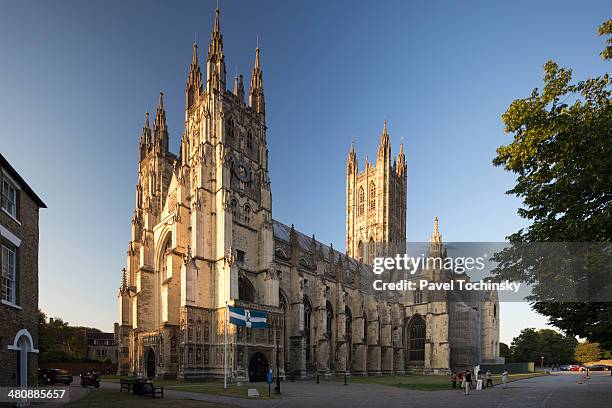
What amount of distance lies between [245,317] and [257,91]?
100 feet

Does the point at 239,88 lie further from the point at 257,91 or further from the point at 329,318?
the point at 329,318

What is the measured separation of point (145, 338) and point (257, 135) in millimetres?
25152

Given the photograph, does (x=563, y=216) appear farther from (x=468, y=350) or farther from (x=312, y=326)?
(x=468, y=350)

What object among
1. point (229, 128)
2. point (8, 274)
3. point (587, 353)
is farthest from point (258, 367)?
point (587, 353)

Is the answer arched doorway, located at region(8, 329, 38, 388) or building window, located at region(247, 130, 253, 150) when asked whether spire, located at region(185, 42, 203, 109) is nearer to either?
building window, located at region(247, 130, 253, 150)

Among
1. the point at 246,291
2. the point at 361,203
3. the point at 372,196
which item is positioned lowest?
the point at 246,291

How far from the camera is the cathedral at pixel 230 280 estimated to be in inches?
1724

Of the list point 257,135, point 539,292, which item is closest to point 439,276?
point 257,135

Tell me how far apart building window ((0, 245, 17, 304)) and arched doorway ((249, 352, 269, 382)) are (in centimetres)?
2946

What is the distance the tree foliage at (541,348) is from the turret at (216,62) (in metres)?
92.9

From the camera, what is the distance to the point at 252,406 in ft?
70.3

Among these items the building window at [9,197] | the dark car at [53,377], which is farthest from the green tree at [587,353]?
the building window at [9,197]

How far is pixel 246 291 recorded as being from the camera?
48781 mm

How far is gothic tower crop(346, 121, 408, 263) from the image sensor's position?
8762cm
